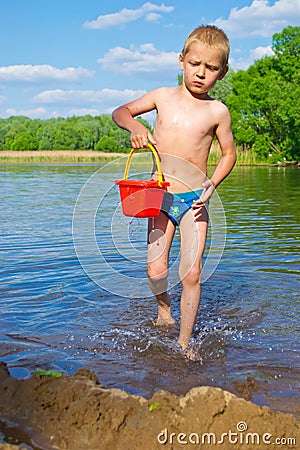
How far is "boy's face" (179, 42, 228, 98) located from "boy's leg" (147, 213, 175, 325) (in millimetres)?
987

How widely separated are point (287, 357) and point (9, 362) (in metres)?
1.89

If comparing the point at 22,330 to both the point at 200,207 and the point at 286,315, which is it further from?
the point at 286,315

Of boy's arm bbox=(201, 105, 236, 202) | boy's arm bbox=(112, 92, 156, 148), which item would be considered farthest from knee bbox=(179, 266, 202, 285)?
boy's arm bbox=(112, 92, 156, 148)

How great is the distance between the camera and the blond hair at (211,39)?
4.08 metres

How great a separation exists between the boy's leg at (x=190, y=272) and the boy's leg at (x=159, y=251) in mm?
237

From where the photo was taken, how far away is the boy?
4.16m

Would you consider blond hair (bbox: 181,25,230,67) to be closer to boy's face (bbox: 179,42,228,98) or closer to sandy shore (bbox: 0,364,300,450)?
boy's face (bbox: 179,42,228,98)

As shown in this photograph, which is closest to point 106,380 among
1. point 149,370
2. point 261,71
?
point 149,370

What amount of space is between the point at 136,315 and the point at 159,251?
0.84 meters

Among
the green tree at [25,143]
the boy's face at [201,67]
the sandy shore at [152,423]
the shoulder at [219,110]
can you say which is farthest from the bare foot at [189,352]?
the green tree at [25,143]

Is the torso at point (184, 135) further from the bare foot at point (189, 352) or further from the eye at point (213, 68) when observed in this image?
the bare foot at point (189, 352)

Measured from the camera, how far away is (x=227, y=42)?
13.7ft

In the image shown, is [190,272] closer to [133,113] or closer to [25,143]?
[133,113]

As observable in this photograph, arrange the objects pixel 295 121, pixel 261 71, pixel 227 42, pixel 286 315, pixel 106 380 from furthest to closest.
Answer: pixel 261 71 → pixel 295 121 → pixel 286 315 → pixel 227 42 → pixel 106 380
